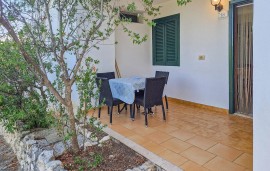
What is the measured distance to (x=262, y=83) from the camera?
1307mm

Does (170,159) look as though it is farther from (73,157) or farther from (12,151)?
(12,151)

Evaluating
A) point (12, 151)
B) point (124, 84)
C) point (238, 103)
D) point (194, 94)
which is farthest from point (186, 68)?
point (12, 151)

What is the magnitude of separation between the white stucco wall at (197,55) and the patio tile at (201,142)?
153 cm

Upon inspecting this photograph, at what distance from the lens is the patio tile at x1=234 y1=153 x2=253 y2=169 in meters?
2.12

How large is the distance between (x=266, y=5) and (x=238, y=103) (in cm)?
296

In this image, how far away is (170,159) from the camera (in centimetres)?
227

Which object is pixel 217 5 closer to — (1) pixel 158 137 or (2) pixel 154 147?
(1) pixel 158 137

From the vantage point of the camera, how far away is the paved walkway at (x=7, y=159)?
272 centimetres

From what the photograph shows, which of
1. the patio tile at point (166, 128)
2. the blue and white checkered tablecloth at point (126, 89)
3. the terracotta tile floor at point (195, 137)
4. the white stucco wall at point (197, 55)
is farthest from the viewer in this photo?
the white stucco wall at point (197, 55)

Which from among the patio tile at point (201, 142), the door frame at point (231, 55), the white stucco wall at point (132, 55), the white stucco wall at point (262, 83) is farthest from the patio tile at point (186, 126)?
the white stucco wall at point (132, 55)

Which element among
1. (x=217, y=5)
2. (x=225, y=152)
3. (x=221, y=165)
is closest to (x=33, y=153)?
(x=221, y=165)

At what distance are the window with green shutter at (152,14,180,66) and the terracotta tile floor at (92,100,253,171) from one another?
1529 millimetres

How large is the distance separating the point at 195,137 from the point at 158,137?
52 centimetres

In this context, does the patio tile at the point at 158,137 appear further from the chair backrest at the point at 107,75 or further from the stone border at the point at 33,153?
the chair backrest at the point at 107,75
